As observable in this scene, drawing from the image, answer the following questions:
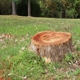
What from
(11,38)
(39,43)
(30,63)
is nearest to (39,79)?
(30,63)

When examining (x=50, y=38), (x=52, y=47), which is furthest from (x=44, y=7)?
(x=52, y=47)

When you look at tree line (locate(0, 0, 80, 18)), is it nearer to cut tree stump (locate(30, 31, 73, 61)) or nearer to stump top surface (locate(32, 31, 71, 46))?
stump top surface (locate(32, 31, 71, 46))

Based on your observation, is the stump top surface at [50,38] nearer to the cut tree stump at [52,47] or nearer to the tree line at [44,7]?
the cut tree stump at [52,47]

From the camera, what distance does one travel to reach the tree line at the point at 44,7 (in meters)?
28.9

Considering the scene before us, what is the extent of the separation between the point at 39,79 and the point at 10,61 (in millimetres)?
1060

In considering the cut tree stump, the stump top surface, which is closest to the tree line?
the stump top surface

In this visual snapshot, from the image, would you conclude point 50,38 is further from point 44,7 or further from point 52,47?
point 44,7

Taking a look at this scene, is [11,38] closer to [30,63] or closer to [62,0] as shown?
[30,63]

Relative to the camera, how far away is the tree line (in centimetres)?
2894

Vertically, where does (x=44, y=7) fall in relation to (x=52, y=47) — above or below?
below

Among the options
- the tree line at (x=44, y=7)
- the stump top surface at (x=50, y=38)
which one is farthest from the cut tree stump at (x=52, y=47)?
A: the tree line at (x=44, y=7)

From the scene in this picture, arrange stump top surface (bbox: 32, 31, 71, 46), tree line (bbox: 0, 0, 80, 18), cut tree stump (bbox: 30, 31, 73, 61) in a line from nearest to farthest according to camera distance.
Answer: cut tree stump (bbox: 30, 31, 73, 61), stump top surface (bbox: 32, 31, 71, 46), tree line (bbox: 0, 0, 80, 18)

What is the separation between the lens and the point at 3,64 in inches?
227

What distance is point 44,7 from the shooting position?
2973 cm
